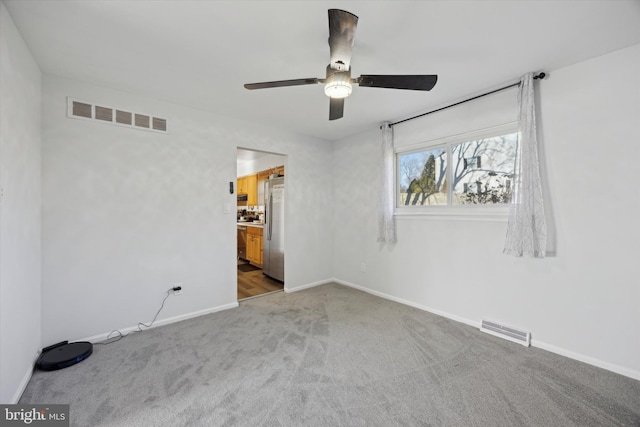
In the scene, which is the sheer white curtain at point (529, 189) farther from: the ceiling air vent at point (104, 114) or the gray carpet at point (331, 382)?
the ceiling air vent at point (104, 114)

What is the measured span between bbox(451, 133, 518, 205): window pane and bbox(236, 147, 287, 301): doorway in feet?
7.89

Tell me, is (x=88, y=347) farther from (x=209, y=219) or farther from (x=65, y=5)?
(x=65, y=5)

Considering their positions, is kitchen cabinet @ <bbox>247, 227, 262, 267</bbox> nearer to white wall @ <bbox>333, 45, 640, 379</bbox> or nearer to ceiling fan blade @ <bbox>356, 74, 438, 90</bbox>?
white wall @ <bbox>333, 45, 640, 379</bbox>

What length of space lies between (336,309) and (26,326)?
2.74 meters

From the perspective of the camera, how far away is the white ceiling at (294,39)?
5.13 ft

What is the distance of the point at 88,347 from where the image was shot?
7.35ft

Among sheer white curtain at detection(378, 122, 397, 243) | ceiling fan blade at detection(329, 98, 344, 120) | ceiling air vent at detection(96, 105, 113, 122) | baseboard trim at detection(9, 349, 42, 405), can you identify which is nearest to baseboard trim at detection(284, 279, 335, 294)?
sheer white curtain at detection(378, 122, 397, 243)

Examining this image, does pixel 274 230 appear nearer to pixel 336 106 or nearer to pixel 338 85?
pixel 336 106

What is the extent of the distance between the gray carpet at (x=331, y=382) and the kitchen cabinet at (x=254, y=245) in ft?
8.58

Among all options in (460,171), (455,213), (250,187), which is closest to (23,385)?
(455,213)

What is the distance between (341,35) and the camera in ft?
4.71

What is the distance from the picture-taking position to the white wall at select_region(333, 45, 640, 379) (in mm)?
1954

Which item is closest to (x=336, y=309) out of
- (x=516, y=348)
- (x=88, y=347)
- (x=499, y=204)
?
(x=516, y=348)

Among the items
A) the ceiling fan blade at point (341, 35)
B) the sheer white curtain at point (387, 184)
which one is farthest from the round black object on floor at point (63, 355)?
the sheer white curtain at point (387, 184)
